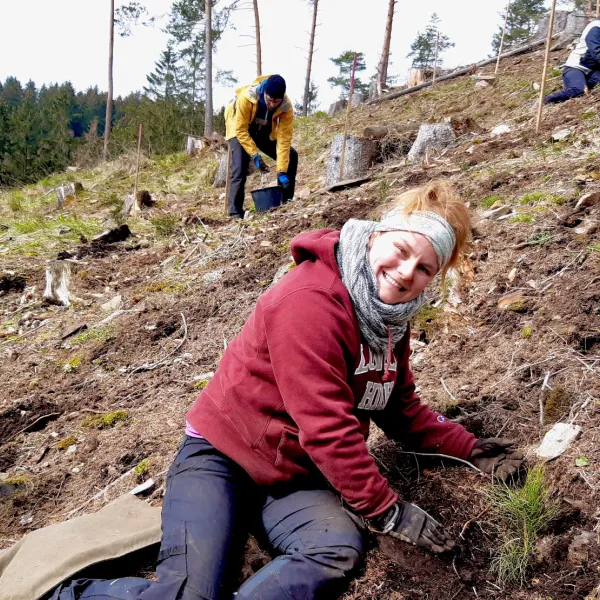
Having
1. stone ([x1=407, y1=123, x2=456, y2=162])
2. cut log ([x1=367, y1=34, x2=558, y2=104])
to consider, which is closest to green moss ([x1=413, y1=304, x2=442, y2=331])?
stone ([x1=407, y1=123, x2=456, y2=162])

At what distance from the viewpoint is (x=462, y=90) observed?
11.5 meters

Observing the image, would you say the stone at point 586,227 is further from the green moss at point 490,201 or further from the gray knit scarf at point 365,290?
the gray knit scarf at point 365,290

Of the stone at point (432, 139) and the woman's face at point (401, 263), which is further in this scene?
the stone at point (432, 139)

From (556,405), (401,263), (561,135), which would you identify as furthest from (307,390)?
(561,135)

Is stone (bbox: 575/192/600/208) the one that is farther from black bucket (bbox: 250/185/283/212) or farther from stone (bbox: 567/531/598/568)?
black bucket (bbox: 250/185/283/212)

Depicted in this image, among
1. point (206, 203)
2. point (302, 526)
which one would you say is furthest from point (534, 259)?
point (206, 203)

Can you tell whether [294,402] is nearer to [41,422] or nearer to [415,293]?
[415,293]

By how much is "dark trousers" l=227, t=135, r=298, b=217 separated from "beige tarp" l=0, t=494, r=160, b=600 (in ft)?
17.0

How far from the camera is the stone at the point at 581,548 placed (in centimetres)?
172

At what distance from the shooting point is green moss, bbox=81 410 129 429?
3.42m

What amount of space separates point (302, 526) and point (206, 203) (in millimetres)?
7948

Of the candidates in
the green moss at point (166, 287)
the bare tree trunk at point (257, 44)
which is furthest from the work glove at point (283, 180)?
the bare tree trunk at point (257, 44)

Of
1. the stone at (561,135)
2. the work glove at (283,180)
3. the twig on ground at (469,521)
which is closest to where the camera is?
the twig on ground at (469,521)

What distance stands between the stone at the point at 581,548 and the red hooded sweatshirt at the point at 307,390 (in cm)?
51
